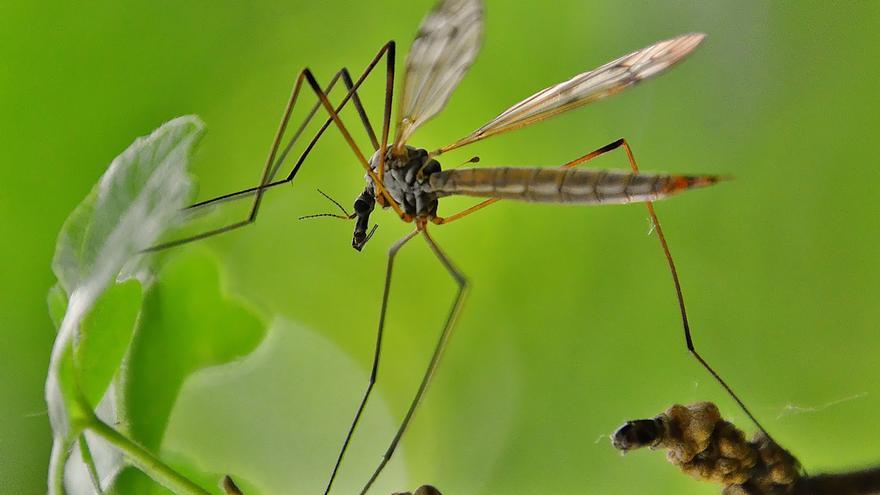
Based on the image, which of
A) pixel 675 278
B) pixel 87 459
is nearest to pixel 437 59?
pixel 675 278

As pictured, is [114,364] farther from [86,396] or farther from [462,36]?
[462,36]

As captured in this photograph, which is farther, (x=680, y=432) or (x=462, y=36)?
(x=462, y=36)

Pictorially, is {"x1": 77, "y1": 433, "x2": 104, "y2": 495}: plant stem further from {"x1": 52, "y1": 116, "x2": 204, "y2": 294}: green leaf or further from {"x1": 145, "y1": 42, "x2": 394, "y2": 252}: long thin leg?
{"x1": 145, "y1": 42, "x2": 394, "y2": 252}: long thin leg

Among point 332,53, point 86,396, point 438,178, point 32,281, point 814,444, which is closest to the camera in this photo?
point 86,396

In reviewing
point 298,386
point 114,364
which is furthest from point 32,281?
point 114,364

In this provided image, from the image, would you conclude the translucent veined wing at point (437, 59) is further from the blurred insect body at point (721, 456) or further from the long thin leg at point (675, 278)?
the blurred insect body at point (721, 456)

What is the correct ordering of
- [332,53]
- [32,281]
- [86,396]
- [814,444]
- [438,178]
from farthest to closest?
[332,53] < [32,281] < [814,444] < [438,178] < [86,396]

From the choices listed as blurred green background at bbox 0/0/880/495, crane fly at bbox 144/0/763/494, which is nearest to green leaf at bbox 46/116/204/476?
crane fly at bbox 144/0/763/494
